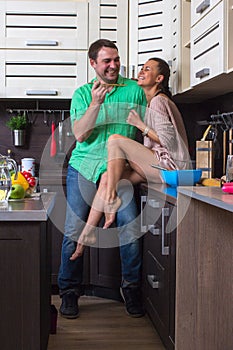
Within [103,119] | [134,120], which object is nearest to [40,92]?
[103,119]

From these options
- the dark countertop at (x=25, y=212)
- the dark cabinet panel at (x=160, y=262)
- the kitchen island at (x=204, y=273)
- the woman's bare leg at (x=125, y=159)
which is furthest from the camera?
the woman's bare leg at (x=125, y=159)

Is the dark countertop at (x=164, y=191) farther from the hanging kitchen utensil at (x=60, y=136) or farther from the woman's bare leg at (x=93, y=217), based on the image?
the hanging kitchen utensil at (x=60, y=136)

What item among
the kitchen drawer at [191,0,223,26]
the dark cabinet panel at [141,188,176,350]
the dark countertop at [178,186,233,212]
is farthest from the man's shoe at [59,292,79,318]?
the kitchen drawer at [191,0,223,26]

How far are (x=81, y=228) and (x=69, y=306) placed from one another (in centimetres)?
44

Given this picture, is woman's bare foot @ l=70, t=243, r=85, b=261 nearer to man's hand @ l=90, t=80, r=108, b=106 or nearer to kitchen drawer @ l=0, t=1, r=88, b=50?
man's hand @ l=90, t=80, r=108, b=106

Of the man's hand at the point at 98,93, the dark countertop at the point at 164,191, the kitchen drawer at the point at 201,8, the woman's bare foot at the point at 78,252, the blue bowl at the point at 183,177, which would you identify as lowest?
the woman's bare foot at the point at 78,252

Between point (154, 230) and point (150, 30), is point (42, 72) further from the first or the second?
point (154, 230)

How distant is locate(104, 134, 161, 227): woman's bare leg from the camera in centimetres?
319

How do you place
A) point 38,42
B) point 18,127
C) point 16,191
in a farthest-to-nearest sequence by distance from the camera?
point 18,127
point 38,42
point 16,191

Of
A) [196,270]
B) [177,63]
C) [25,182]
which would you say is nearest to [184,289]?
[196,270]

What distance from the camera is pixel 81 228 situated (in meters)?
3.47

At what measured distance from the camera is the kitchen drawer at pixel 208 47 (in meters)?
2.64

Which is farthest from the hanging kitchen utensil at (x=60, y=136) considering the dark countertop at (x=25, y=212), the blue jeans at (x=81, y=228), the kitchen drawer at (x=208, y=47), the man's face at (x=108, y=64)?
the dark countertop at (x=25, y=212)

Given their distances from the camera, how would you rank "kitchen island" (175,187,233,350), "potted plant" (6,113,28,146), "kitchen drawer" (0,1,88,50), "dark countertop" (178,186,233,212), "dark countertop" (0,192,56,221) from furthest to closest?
"potted plant" (6,113,28,146) < "kitchen drawer" (0,1,88,50) < "kitchen island" (175,187,233,350) < "dark countertop" (0,192,56,221) < "dark countertop" (178,186,233,212)
